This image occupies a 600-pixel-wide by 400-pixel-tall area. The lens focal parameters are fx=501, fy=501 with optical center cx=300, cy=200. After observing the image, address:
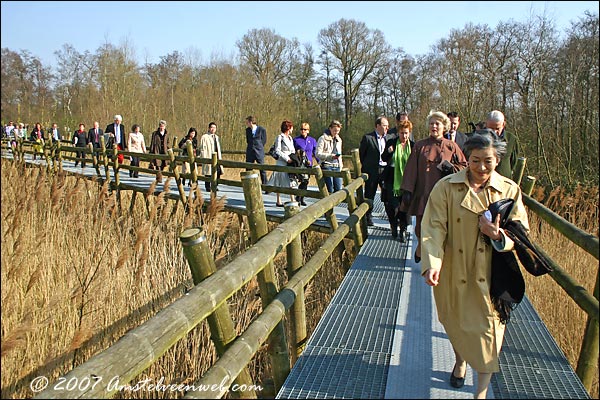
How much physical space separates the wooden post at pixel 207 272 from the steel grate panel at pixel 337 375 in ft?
0.99

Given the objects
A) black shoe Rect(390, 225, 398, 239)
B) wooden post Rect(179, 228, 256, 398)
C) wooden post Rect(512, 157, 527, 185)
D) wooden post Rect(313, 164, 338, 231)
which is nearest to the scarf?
black shoe Rect(390, 225, 398, 239)

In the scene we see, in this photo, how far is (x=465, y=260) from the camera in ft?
8.82

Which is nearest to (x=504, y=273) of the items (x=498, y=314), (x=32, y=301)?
(x=498, y=314)

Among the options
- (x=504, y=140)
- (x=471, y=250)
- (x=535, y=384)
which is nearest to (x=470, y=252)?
(x=471, y=250)

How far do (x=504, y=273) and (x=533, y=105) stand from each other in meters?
13.1

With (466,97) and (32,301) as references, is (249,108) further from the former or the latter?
(32,301)

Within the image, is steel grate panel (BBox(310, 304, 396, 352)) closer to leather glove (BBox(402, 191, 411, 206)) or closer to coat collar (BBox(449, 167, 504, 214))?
coat collar (BBox(449, 167, 504, 214))

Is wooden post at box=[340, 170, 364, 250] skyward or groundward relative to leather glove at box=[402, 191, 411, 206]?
groundward

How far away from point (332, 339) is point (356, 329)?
9.6 inches

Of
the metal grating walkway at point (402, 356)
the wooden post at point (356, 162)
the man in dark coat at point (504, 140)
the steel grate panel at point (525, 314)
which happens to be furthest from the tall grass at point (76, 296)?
the man in dark coat at point (504, 140)

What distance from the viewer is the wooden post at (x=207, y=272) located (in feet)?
7.86

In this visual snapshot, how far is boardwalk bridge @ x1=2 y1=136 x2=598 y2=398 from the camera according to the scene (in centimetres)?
185

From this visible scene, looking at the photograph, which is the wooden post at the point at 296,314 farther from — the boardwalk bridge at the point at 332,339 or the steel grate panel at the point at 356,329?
the steel grate panel at the point at 356,329

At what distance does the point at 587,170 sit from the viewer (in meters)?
12.6
